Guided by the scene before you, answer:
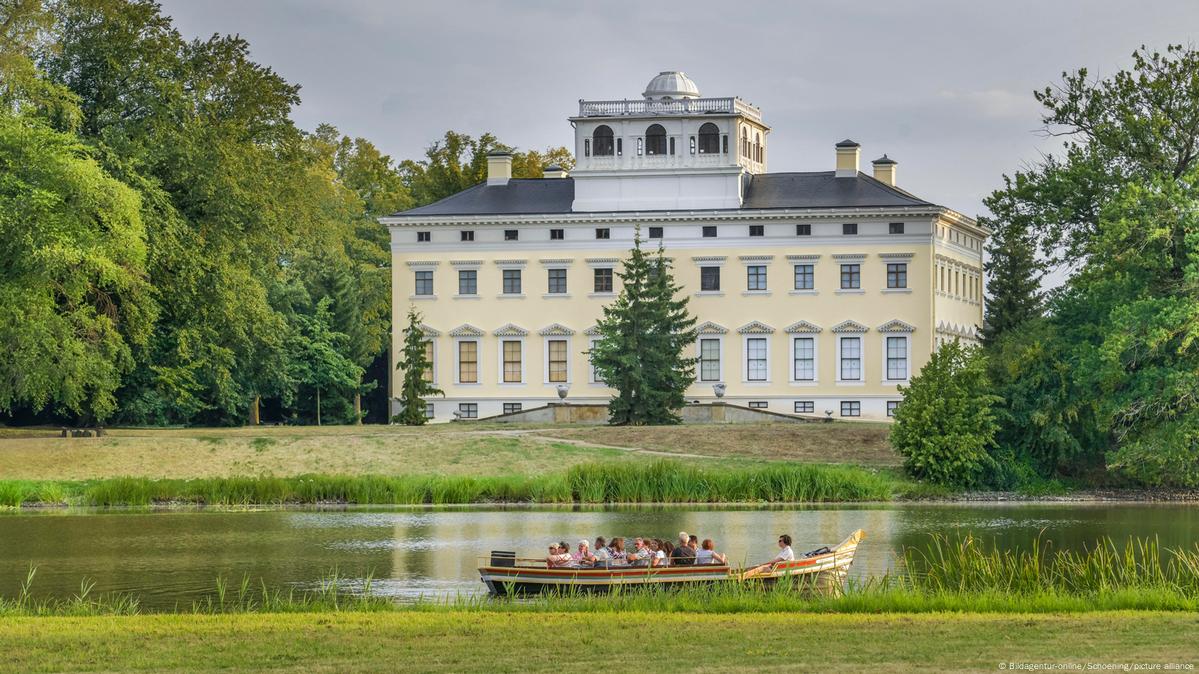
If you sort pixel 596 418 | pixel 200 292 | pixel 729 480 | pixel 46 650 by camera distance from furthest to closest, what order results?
pixel 596 418 → pixel 200 292 → pixel 729 480 → pixel 46 650

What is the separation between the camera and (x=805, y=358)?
67.1 m

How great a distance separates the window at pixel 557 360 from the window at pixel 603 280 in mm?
2339

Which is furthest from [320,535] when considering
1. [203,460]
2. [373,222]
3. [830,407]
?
[373,222]

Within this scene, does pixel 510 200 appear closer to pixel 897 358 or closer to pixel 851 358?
pixel 851 358

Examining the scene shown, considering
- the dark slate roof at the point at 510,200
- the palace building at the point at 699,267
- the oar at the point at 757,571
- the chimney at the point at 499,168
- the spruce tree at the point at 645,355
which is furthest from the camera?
the chimney at the point at 499,168

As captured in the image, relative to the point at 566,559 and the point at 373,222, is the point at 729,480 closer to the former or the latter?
the point at 566,559

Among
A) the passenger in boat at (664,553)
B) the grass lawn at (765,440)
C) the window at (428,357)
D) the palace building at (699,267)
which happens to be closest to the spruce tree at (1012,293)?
the palace building at (699,267)

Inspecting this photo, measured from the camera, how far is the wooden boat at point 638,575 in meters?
23.1

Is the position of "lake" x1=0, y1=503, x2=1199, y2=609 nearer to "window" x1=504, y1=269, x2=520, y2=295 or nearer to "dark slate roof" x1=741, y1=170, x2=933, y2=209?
"dark slate roof" x1=741, y1=170, x2=933, y2=209

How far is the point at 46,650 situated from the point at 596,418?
148 feet

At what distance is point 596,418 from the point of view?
203 ft

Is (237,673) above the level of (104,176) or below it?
below

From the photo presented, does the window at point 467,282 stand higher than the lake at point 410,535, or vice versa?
the window at point 467,282

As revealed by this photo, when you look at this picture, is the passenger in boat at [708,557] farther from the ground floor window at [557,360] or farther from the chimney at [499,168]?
the chimney at [499,168]
